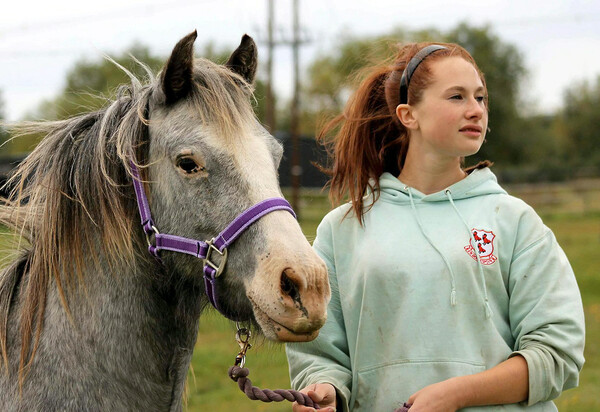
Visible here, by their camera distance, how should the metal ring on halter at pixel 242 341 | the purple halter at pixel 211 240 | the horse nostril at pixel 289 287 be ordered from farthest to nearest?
the metal ring on halter at pixel 242 341 < the purple halter at pixel 211 240 < the horse nostril at pixel 289 287

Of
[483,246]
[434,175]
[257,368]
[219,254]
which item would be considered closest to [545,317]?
[483,246]

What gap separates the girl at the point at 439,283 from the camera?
2.42 m

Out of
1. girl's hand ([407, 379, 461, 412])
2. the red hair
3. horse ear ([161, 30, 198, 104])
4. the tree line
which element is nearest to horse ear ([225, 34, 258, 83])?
horse ear ([161, 30, 198, 104])

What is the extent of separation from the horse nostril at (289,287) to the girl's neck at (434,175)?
2.65ft

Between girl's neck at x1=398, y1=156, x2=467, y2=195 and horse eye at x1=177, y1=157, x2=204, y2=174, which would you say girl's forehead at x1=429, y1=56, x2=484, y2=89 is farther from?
horse eye at x1=177, y1=157, x2=204, y2=174

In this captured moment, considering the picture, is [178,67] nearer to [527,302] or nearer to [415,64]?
[415,64]

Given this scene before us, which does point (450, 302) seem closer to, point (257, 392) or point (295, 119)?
point (257, 392)

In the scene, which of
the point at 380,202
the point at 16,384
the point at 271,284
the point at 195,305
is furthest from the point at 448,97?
the point at 16,384

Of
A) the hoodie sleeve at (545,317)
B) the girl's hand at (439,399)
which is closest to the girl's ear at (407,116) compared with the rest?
the hoodie sleeve at (545,317)

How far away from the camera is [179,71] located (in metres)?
2.52

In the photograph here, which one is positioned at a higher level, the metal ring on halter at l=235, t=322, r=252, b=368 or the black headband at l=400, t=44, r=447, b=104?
the black headband at l=400, t=44, r=447, b=104

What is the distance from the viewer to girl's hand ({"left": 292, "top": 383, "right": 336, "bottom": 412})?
2471mm

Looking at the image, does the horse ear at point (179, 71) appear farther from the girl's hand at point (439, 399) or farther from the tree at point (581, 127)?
the tree at point (581, 127)

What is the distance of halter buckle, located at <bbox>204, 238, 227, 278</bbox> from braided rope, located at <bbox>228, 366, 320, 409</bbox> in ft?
1.28
